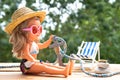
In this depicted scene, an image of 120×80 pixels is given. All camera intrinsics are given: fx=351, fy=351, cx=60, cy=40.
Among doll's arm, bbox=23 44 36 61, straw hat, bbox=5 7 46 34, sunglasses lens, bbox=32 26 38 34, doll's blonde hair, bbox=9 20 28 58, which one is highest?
straw hat, bbox=5 7 46 34

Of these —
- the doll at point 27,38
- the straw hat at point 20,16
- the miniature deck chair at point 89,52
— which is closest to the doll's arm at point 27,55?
the doll at point 27,38

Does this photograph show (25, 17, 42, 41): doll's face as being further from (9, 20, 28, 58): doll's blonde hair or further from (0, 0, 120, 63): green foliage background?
(0, 0, 120, 63): green foliage background

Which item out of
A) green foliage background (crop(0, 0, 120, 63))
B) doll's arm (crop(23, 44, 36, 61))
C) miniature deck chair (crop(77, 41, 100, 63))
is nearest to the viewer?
doll's arm (crop(23, 44, 36, 61))

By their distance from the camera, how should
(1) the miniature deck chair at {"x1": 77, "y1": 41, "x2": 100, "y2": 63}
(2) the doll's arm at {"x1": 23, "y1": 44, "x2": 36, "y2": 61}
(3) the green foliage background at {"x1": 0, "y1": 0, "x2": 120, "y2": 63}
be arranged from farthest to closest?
(3) the green foliage background at {"x1": 0, "y1": 0, "x2": 120, "y2": 63}, (1) the miniature deck chair at {"x1": 77, "y1": 41, "x2": 100, "y2": 63}, (2) the doll's arm at {"x1": 23, "y1": 44, "x2": 36, "y2": 61}

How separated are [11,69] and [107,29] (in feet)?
6.10

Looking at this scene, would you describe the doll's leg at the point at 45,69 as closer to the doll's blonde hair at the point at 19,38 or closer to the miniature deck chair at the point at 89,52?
the doll's blonde hair at the point at 19,38

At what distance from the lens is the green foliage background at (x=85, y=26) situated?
3.53 metres

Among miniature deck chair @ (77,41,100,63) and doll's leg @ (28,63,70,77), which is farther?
miniature deck chair @ (77,41,100,63)

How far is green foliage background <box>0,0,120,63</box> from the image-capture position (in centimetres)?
353

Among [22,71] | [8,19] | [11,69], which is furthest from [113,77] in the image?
Result: [8,19]

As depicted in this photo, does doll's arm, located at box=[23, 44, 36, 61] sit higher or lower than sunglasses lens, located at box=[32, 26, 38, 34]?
lower

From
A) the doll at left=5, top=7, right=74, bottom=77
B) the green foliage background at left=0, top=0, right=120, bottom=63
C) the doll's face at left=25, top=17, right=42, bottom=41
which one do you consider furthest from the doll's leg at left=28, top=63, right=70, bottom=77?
the green foliage background at left=0, top=0, right=120, bottom=63

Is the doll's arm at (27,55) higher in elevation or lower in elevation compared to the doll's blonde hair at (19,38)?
lower

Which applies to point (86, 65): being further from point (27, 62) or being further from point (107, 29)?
point (107, 29)
